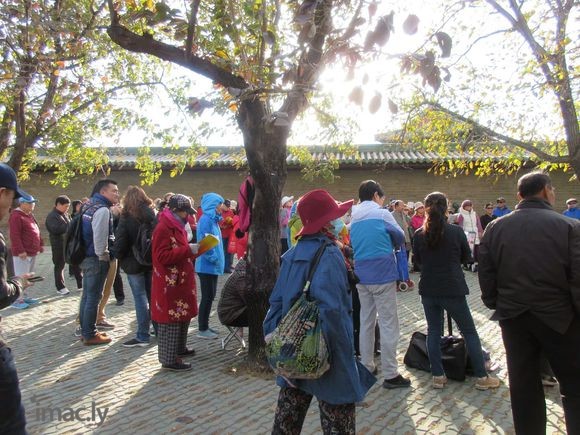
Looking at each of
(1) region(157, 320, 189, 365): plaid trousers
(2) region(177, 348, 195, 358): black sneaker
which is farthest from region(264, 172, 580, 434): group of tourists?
(2) region(177, 348, 195, 358): black sneaker

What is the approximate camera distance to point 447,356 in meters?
4.88

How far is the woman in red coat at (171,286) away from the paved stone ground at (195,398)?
30 centimetres

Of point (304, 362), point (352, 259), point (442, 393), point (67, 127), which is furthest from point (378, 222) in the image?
point (67, 127)

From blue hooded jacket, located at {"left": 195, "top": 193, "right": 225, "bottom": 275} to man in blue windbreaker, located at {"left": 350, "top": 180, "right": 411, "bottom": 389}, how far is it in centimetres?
223

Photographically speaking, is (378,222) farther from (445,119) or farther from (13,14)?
(13,14)

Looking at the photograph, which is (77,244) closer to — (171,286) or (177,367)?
(171,286)

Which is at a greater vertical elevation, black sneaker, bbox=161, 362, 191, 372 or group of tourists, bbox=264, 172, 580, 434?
group of tourists, bbox=264, 172, 580, 434

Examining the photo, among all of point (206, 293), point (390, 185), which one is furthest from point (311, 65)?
point (390, 185)

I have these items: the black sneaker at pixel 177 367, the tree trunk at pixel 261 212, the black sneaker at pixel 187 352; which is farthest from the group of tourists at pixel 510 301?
the black sneaker at pixel 187 352

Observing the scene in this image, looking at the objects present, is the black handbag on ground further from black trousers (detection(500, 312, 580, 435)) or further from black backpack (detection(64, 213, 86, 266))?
black backpack (detection(64, 213, 86, 266))

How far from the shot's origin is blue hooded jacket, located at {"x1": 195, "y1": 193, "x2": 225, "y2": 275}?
20.8 feet

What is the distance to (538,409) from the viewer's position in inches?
126

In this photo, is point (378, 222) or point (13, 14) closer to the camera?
point (378, 222)

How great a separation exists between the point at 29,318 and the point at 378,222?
6487 mm
